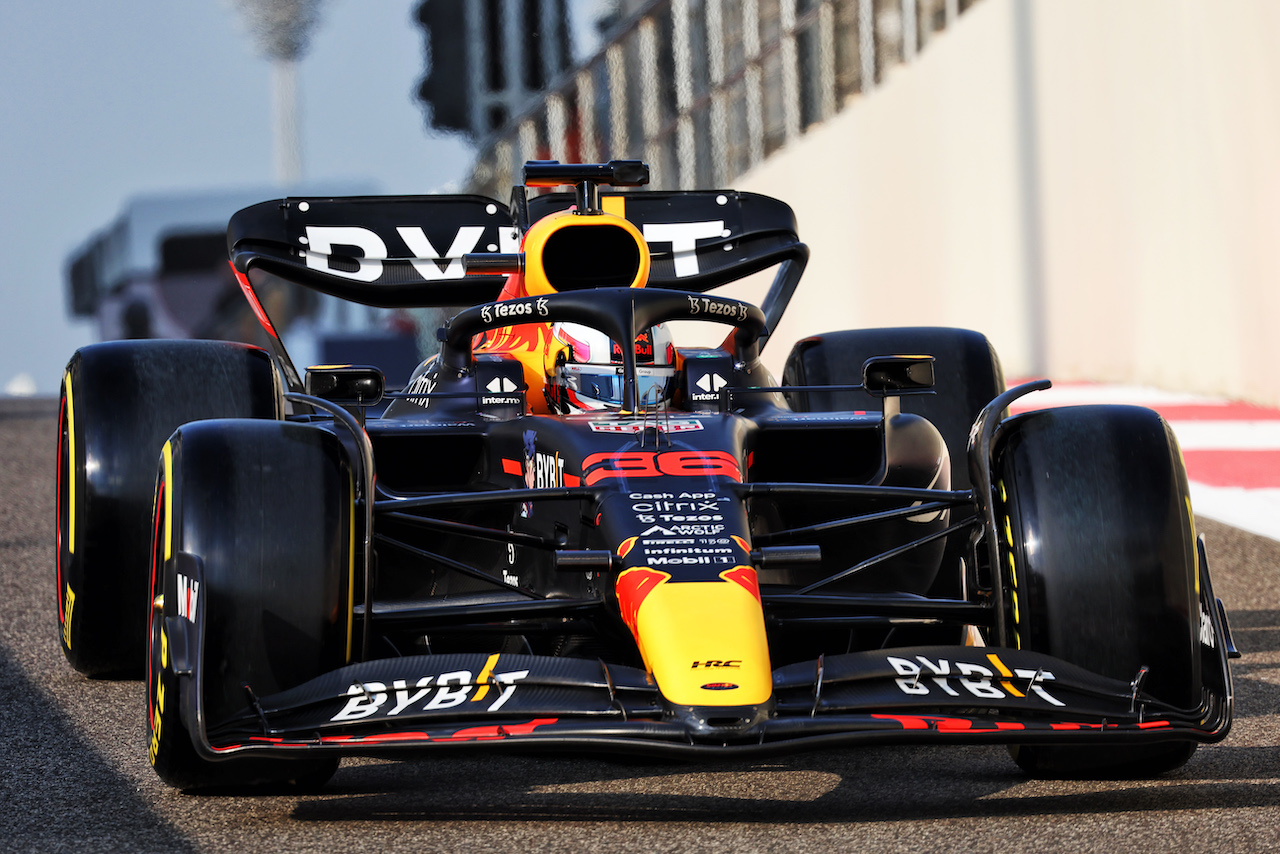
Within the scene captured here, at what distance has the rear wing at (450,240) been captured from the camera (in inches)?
264

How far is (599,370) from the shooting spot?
5.11m

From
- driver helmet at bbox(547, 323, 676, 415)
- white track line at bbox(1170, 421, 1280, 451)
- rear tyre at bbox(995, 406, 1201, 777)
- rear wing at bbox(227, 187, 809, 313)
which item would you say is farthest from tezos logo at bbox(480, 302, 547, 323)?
white track line at bbox(1170, 421, 1280, 451)

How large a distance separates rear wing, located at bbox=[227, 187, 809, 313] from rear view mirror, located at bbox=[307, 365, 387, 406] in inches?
84.0

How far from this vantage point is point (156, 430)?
16.8ft

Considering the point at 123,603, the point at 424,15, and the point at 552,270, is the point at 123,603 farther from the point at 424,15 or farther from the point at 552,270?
the point at 424,15

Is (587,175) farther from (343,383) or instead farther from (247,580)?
(247,580)

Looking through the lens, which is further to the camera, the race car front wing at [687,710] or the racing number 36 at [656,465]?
the racing number 36 at [656,465]

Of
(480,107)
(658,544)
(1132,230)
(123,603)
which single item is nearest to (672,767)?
(658,544)

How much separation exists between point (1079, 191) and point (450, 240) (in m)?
7.70

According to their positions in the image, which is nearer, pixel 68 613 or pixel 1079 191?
pixel 68 613

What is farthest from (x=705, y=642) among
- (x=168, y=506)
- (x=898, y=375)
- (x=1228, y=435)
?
(x=1228, y=435)

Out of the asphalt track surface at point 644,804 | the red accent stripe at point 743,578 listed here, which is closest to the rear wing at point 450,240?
the asphalt track surface at point 644,804

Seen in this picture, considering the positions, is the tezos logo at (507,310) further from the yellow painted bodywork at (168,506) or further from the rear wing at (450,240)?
the rear wing at (450,240)

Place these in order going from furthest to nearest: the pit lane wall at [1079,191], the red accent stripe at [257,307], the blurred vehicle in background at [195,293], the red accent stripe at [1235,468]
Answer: the blurred vehicle in background at [195,293], the pit lane wall at [1079,191], the red accent stripe at [1235,468], the red accent stripe at [257,307]
